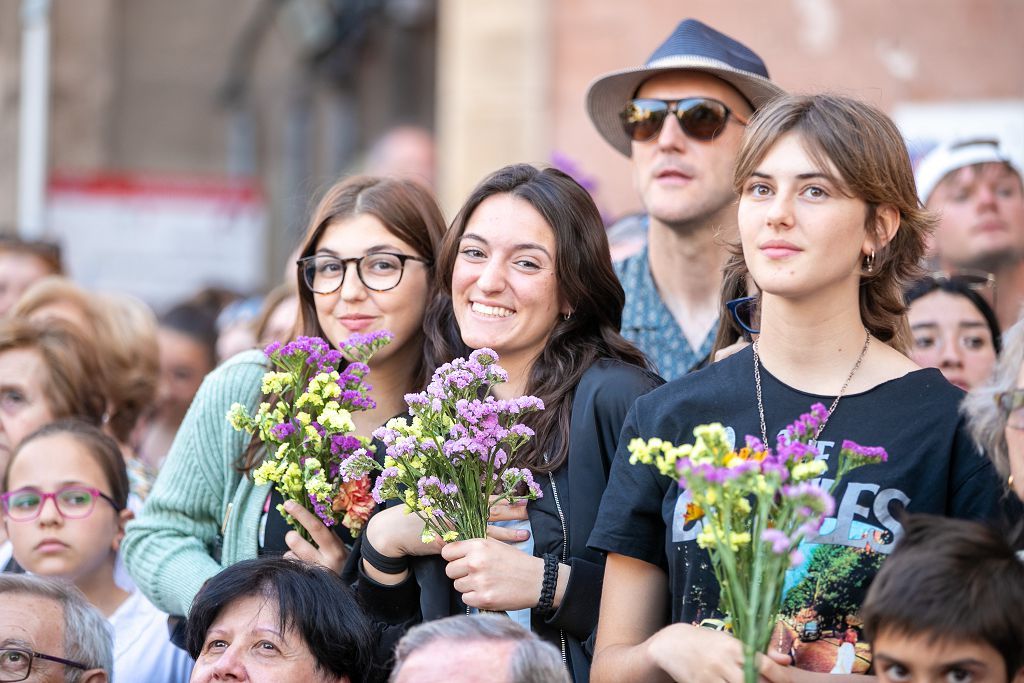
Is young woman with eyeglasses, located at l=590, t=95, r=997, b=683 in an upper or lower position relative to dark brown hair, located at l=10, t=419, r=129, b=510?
upper

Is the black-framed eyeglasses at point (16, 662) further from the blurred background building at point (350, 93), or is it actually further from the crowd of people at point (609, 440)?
the blurred background building at point (350, 93)

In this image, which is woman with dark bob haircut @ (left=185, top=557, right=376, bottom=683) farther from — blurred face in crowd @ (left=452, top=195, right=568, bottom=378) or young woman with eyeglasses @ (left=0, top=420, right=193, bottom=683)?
young woman with eyeglasses @ (left=0, top=420, right=193, bottom=683)

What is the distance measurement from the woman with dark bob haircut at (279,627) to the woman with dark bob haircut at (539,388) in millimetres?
124

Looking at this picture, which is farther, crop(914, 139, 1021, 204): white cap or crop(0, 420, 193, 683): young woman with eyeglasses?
crop(914, 139, 1021, 204): white cap

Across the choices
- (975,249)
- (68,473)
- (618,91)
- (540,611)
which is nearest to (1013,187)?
(975,249)

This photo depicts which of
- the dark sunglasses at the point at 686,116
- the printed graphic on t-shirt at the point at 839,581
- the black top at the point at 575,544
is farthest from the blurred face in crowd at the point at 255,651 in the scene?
the dark sunglasses at the point at 686,116

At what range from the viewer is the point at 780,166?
3.54 meters

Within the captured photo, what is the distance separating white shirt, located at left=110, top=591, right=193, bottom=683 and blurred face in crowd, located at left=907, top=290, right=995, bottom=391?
8.61 feet

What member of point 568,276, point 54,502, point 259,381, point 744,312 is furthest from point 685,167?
point 54,502

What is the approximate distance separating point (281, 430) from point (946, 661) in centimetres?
181

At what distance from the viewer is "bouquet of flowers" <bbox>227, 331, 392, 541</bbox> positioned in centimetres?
400

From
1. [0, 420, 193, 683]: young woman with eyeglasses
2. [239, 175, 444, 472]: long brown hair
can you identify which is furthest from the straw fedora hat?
[0, 420, 193, 683]: young woman with eyeglasses

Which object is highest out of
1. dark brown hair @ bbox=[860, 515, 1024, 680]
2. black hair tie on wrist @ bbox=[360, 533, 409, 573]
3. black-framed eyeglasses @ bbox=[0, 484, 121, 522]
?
dark brown hair @ bbox=[860, 515, 1024, 680]

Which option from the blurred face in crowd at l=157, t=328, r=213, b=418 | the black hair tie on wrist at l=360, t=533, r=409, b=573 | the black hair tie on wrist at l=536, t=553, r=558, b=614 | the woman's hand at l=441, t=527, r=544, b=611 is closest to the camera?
the woman's hand at l=441, t=527, r=544, b=611
